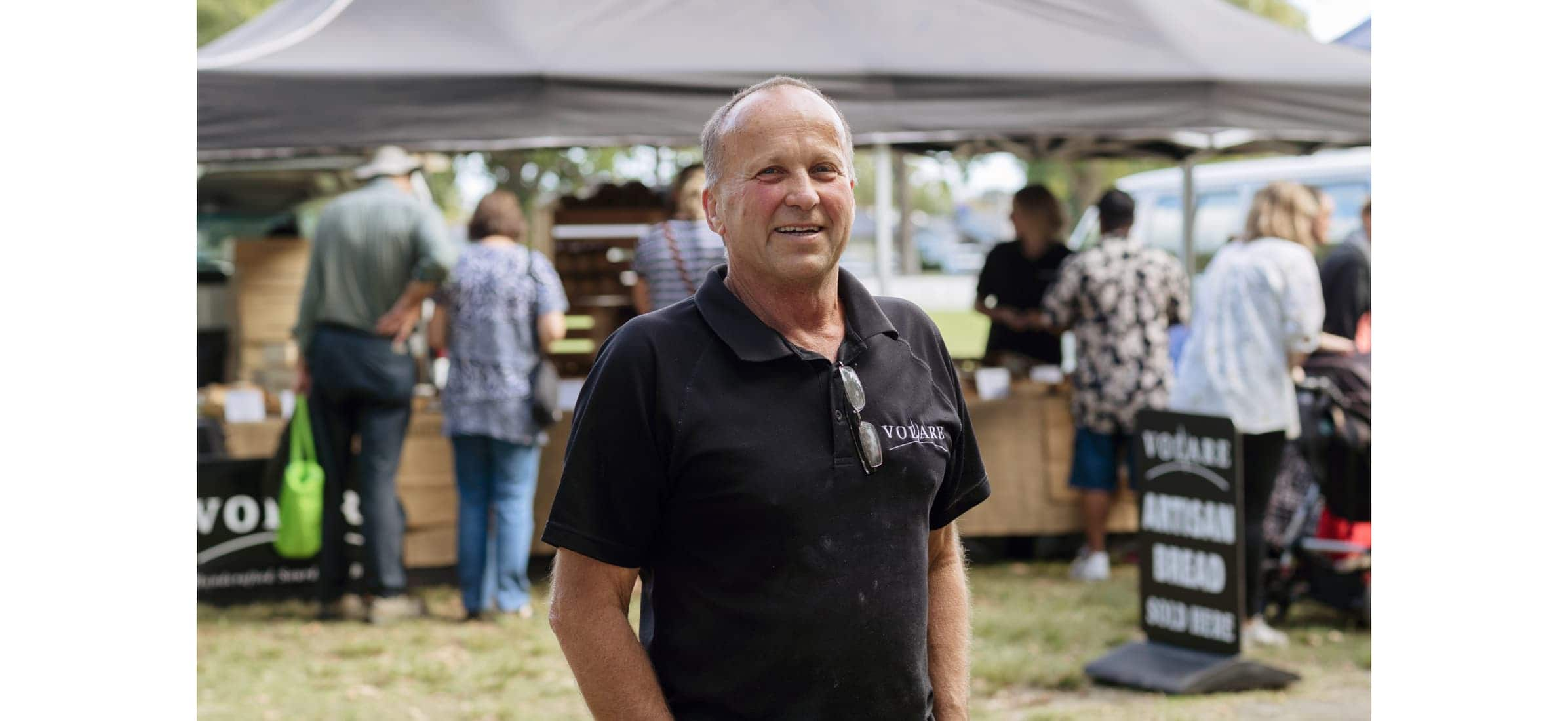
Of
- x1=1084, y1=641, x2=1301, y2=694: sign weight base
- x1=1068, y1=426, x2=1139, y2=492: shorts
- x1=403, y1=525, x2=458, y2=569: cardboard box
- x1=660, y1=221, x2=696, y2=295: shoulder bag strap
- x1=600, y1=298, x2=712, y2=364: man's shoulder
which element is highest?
x1=660, y1=221, x2=696, y2=295: shoulder bag strap

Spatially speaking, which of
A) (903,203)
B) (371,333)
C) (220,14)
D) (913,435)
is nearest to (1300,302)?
(371,333)

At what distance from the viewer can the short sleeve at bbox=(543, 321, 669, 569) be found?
5.94ft

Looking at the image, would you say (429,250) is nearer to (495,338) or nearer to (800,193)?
(495,338)

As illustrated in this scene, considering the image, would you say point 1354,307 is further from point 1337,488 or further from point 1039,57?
point 1039,57

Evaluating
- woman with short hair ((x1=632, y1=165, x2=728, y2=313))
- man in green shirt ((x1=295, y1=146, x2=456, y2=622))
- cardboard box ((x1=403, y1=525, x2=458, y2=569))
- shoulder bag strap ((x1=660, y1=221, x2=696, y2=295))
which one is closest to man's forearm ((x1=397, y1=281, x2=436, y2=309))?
man in green shirt ((x1=295, y1=146, x2=456, y2=622))

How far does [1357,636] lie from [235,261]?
6.84 meters

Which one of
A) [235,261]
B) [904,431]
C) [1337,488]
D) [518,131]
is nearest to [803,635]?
[904,431]

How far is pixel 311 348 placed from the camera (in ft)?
21.7

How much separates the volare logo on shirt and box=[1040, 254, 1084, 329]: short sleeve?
5609 mm

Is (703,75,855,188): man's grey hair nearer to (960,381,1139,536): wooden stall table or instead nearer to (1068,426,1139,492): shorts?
(1068,426,1139,492): shorts

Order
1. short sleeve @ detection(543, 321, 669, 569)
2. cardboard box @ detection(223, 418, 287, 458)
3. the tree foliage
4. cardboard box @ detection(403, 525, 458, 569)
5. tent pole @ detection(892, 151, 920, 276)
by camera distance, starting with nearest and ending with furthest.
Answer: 1. short sleeve @ detection(543, 321, 669, 569)
2. cardboard box @ detection(223, 418, 287, 458)
3. cardboard box @ detection(403, 525, 458, 569)
4. tent pole @ detection(892, 151, 920, 276)
5. the tree foliage

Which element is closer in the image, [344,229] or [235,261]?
[344,229]

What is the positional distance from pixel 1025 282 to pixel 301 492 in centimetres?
411

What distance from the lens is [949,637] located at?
2.11 m
